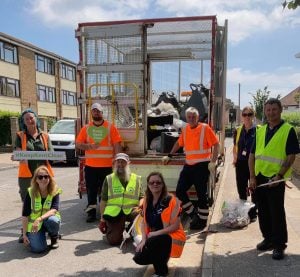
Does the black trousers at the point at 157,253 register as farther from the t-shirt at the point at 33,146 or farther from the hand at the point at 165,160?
the hand at the point at 165,160

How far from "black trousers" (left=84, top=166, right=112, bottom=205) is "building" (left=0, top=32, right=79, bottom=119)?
25970 mm

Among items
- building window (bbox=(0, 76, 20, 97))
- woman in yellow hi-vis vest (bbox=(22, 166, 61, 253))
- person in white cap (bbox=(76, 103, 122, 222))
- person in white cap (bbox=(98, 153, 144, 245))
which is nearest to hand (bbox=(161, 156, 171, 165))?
person in white cap (bbox=(76, 103, 122, 222))

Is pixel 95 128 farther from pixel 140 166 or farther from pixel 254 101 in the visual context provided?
pixel 254 101

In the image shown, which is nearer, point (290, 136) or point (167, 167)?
point (290, 136)

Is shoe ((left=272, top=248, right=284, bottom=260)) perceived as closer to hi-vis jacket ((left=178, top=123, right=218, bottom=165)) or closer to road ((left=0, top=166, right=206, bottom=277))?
road ((left=0, top=166, right=206, bottom=277))

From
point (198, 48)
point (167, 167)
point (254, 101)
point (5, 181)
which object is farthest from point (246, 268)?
point (254, 101)

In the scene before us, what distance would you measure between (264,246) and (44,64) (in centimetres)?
3560

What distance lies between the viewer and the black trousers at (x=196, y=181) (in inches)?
222

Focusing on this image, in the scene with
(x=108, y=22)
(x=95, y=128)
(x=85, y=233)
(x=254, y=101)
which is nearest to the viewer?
(x=85, y=233)

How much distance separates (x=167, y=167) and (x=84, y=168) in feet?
4.54

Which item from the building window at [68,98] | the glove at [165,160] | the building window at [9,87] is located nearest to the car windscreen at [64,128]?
the glove at [165,160]

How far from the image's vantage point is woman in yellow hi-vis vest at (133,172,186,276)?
152 inches

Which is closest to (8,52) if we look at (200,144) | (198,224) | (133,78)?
(133,78)

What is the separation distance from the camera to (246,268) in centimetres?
400
